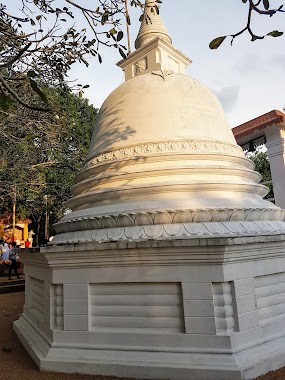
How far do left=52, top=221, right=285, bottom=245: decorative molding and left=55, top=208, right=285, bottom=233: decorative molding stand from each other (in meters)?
0.07

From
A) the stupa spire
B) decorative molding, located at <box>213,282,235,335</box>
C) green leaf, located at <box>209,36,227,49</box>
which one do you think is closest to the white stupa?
decorative molding, located at <box>213,282,235,335</box>

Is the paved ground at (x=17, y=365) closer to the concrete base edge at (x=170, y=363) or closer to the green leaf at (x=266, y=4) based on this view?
the concrete base edge at (x=170, y=363)

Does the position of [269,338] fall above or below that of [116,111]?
below

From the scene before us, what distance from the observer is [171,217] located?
479cm

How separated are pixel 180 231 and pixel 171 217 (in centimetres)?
28

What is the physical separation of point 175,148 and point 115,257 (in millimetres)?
2266

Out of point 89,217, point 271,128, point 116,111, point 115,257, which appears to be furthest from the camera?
point 271,128

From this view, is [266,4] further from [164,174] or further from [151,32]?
[151,32]

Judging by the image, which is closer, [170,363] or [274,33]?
[274,33]

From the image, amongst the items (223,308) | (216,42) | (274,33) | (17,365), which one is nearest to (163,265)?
(223,308)

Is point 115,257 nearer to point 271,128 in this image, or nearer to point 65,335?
point 65,335

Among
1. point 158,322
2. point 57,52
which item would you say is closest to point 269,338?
point 158,322

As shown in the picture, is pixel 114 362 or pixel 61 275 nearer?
pixel 114 362

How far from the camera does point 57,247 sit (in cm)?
450
